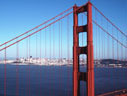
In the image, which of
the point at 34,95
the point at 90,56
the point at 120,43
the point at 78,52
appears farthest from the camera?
the point at 34,95

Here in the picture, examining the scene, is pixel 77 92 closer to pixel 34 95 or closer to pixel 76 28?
pixel 76 28

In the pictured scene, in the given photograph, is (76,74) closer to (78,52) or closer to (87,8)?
(78,52)

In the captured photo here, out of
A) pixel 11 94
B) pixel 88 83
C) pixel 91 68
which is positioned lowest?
pixel 11 94

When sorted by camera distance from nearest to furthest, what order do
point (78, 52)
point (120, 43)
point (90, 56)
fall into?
point (90, 56) < point (78, 52) < point (120, 43)

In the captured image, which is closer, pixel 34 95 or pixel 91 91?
pixel 91 91

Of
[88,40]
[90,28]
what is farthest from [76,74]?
[90,28]

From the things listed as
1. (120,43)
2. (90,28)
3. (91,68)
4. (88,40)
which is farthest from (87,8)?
(120,43)

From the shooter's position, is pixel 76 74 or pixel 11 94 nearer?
pixel 76 74

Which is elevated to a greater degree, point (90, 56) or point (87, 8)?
point (87, 8)

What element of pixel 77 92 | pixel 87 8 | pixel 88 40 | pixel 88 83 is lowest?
pixel 77 92
